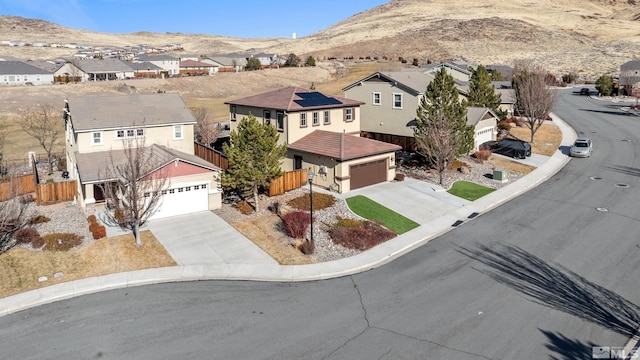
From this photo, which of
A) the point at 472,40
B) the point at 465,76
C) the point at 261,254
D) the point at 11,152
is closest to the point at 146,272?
the point at 261,254

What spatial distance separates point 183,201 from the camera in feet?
96.1

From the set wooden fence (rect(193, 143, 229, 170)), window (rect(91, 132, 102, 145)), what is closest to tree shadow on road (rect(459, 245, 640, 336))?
wooden fence (rect(193, 143, 229, 170))

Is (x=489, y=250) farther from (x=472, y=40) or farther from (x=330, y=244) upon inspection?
(x=472, y=40)

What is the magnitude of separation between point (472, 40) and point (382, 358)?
141523mm

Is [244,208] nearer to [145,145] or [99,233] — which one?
[99,233]

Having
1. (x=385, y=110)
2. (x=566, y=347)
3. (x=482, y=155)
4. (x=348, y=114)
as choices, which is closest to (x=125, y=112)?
(x=348, y=114)

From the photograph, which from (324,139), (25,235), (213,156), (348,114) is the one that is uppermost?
(348,114)

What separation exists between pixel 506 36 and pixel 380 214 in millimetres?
131681

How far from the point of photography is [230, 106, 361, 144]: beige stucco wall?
3688cm

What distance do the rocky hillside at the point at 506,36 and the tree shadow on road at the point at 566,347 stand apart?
109091mm

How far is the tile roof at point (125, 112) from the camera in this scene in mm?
32469

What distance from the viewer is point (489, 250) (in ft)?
79.0

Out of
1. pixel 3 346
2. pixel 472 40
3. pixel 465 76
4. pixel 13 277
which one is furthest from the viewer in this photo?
pixel 472 40

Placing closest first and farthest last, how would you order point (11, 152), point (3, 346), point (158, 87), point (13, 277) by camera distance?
point (3, 346) < point (13, 277) < point (11, 152) < point (158, 87)
